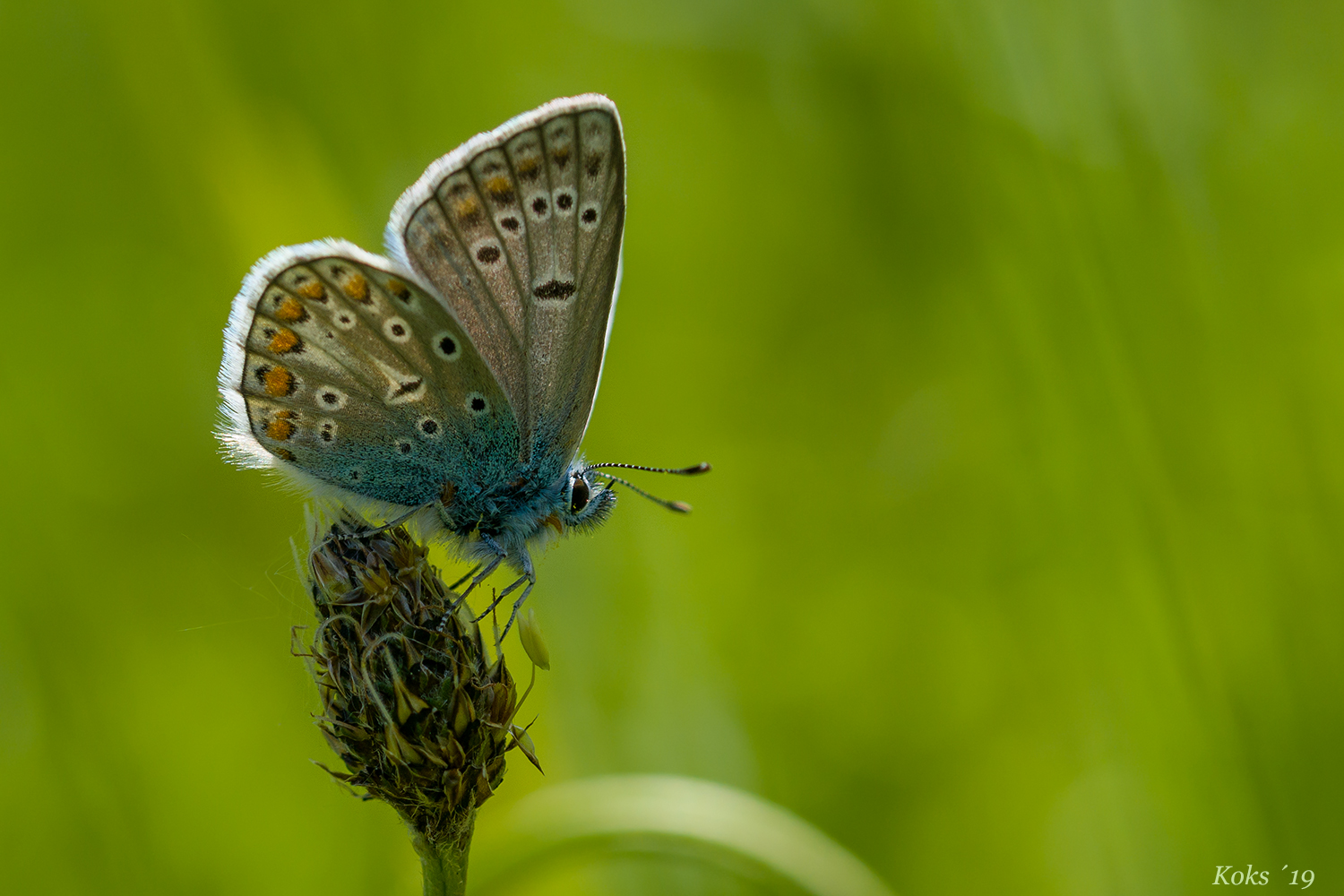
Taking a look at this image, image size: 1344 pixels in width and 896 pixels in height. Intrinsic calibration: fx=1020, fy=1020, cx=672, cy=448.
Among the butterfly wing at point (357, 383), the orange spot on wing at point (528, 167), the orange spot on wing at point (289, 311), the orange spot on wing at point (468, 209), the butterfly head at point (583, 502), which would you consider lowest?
the butterfly head at point (583, 502)

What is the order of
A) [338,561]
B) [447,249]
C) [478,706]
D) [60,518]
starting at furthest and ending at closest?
[60,518]
[447,249]
[338,561]
[478,706]

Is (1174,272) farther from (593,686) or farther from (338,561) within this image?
(338,561)

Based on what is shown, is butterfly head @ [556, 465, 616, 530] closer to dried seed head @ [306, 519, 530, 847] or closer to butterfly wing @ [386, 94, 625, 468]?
butterfly wing @ [386, 94, 625, 468]

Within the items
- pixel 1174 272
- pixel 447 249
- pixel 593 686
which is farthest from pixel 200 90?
pixel 1174 272

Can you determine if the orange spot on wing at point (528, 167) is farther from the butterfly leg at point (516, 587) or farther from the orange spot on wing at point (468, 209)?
the butterfly leg at point (516, 587)

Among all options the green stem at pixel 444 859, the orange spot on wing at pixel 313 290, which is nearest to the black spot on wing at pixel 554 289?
the orange spot on wing at pixel 313 290

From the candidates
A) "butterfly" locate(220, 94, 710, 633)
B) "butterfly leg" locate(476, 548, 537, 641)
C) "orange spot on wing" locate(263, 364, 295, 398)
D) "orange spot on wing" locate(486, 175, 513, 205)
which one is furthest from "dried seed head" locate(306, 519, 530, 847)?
"orange spot on wing" locate(486, 175, 513, 205)

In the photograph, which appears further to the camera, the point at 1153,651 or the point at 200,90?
the point at 200,90
